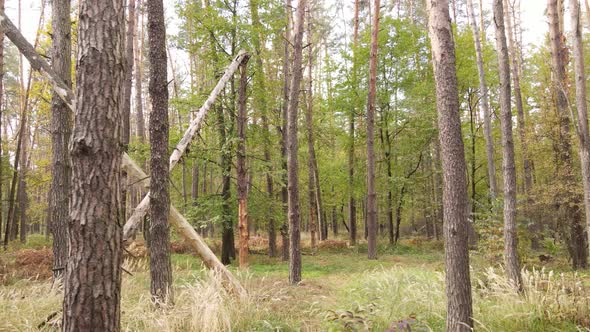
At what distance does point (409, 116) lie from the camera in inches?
697

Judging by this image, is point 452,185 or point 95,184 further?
point 452,185

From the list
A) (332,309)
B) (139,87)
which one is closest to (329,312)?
(332,309)

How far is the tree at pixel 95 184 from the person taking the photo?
259cm

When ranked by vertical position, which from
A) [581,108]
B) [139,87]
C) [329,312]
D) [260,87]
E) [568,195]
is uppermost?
[139,87]

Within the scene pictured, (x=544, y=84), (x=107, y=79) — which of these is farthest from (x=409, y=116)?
(x=107, y=79)

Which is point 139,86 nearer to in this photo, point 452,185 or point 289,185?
point 289,185

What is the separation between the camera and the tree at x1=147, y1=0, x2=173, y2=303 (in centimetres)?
526

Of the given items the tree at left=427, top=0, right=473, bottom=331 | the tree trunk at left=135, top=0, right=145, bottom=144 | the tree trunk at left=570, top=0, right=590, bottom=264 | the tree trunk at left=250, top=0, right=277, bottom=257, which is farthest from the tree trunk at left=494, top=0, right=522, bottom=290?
the tree trunk at left=135, top=0, right=145, bottom=144

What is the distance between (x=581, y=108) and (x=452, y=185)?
557 centimetres

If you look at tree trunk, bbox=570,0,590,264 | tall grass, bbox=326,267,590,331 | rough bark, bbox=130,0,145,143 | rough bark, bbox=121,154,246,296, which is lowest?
tall grass, bbox=326,267,590,331

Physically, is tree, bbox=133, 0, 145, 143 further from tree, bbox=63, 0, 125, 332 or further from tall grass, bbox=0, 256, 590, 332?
tree, bbox=63, 0, 125, 332

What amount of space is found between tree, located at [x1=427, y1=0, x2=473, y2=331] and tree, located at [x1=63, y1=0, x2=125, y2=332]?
316 centimetres

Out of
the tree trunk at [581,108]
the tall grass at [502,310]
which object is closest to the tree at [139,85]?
the tall grass at [502,310]

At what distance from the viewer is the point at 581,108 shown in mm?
7473
